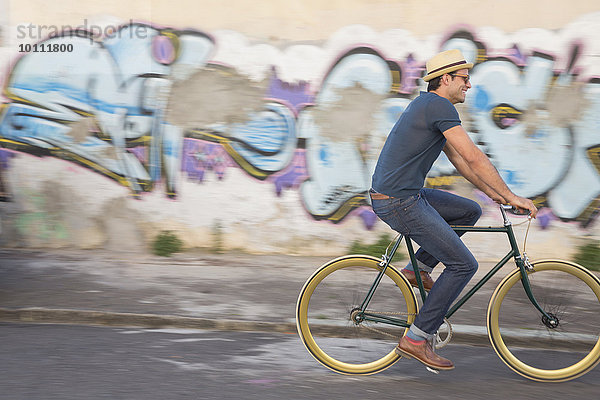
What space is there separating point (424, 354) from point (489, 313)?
1.64 ft

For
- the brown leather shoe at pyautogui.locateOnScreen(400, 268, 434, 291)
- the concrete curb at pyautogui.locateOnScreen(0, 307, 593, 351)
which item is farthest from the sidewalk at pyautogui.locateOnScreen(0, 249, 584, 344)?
the brown leather shoe at pyautogui.locateOnScreen(400, 268, 434, 291)

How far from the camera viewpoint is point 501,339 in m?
4.54

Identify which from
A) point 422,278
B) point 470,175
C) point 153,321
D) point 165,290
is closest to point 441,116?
point 470,175

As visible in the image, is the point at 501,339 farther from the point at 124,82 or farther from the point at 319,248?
the point at 124,82

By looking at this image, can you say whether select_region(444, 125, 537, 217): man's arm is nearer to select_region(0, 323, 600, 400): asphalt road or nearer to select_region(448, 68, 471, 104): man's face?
select_region(448, 68, 471, 104): man's face

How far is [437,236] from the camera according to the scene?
4.31m

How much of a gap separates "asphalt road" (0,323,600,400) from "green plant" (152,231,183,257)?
10.2 ft

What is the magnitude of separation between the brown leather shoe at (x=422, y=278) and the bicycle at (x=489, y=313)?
0.10 ft

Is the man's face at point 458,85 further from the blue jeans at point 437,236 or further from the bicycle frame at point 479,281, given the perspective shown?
the bicycle frame at point 479,281

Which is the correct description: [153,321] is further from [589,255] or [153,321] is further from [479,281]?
[589,255]

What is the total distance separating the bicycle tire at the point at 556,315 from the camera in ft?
14.5

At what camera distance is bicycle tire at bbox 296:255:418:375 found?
452 centimetres

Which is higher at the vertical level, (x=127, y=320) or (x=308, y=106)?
(x=308, y=106)

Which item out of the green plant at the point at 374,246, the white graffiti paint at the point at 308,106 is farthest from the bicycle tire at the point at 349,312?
the white graffiti paint at the point at 308,106
